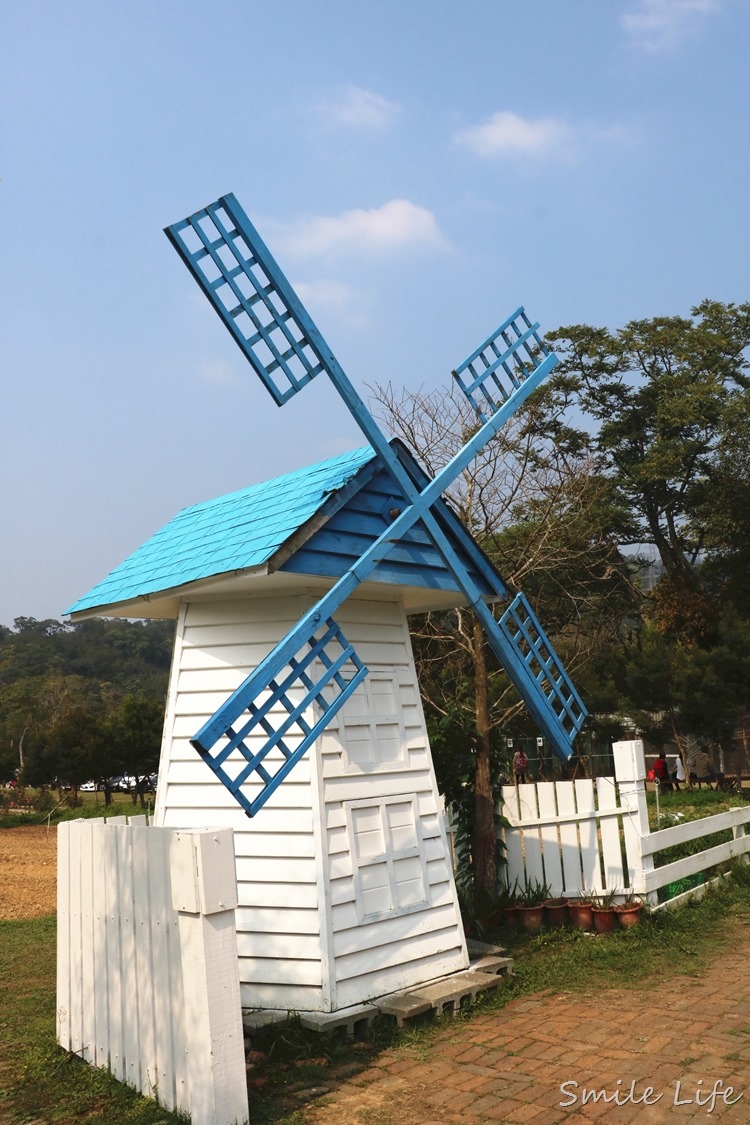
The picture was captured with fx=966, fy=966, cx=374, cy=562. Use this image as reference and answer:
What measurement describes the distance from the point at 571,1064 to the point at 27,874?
43.8ft

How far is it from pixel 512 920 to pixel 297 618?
3.70m

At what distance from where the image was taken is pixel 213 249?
6.56 metres

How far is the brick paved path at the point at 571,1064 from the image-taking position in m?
4.63

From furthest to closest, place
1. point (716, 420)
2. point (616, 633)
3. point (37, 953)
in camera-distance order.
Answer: point (616, 633), point (716, 420), point (37, 953)

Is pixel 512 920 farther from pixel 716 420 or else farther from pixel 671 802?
pixel 716 420

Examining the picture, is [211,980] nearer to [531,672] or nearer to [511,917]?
[531,672]

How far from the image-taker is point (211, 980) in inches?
177

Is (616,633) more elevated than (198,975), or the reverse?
(616,633)

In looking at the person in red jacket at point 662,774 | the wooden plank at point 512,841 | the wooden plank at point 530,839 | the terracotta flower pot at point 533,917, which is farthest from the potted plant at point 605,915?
the person in red jacket at point 662,774

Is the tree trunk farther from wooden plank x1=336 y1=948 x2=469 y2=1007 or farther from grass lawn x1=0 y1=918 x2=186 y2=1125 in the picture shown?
grass lawn x1=0 y1=918 x2=186 y2=1125

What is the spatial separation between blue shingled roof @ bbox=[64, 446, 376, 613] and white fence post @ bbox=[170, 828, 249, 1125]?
2091 mm

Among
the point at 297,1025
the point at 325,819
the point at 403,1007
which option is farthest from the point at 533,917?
the point at 297,1025

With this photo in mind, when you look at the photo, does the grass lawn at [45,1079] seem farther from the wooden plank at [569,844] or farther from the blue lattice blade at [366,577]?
the wooden plank at [569,844]

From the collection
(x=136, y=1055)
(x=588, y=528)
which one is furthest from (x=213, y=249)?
(x=588, y=528)
